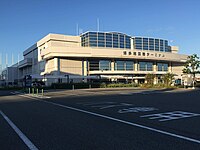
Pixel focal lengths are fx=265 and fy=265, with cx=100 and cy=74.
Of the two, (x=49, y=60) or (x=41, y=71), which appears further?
(x=41, y=71)

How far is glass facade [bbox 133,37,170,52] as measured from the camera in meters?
98.4

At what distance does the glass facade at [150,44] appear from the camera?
323 ft

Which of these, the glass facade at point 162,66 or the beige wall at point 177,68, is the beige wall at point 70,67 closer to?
the glass facade at point 162,66

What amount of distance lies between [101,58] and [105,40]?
31.5 ft

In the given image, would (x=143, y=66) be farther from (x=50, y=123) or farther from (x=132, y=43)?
(x=50, y=123)

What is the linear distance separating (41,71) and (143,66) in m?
35.6

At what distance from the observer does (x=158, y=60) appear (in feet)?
305

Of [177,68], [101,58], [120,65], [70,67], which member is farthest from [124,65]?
[177,68]

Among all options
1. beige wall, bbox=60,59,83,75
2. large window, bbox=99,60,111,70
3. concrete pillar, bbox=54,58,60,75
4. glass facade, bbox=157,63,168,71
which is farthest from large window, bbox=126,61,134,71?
concrete pillar, bbox=54,58,60,75

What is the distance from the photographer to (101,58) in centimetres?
8431

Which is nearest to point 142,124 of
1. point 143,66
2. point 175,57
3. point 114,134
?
point 114,134

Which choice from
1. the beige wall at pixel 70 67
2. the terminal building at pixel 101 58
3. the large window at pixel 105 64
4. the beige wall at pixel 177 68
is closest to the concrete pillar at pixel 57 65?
the terminal building at pixel 101 58

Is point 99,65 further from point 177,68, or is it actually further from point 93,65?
point 177,68

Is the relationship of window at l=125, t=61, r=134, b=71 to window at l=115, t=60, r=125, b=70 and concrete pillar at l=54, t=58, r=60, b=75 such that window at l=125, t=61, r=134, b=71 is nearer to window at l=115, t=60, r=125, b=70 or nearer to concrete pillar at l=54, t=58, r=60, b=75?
window at l=115, t=60, r=125, b=70
